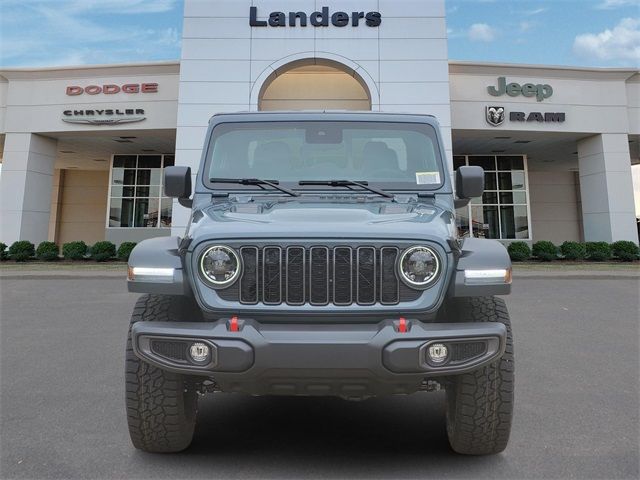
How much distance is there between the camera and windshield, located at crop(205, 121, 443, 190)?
3.48m

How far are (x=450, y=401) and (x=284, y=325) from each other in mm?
1181

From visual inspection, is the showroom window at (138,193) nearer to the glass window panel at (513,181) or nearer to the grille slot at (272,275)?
the glass window panel at (513,181)

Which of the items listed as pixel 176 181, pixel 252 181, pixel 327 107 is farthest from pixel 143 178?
pixel 252 181

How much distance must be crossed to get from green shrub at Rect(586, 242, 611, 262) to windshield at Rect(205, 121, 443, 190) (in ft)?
58.7

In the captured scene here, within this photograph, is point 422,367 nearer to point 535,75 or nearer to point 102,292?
point 102,292

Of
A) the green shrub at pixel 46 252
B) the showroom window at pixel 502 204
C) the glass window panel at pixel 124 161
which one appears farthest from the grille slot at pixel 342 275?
the glass window panel at pixel 124 161

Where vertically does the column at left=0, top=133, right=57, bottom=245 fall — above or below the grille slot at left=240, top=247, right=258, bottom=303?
above

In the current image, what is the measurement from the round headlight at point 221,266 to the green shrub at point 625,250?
781 inches

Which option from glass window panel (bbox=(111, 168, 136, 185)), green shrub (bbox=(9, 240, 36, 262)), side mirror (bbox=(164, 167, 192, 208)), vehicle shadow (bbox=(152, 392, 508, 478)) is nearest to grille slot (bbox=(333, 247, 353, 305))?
vehicle shadow (bbox=(152, 392, 508, 478))

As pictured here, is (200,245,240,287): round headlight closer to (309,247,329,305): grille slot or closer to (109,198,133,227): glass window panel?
(309,247,329,305): grille slot

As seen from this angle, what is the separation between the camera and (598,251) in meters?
18.3

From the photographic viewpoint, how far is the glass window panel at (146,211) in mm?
24312

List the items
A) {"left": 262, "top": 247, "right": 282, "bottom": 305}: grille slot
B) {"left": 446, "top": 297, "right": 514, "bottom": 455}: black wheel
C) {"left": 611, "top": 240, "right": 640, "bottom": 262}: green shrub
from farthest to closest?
{"left": 611, "top": 240, "right": 640, "bottom": 262}: green shrub → {"left": 446, "top": 297, "right": 514, "bottom": 455}: black wheel → {"left": 262, "top": 247, "right": 282, "bottom": 305}: grille slot

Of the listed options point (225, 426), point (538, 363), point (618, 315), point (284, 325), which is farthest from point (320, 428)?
point (618, 315)
